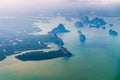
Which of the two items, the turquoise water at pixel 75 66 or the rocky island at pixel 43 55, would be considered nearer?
the turquoise water at pixel 75 66

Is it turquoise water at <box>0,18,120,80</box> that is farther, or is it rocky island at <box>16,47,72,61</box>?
rocky island at <box>16,47,72,61</box>

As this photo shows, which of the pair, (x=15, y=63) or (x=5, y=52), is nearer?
(x=15, y=63)

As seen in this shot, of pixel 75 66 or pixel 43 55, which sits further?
pixel 43 55

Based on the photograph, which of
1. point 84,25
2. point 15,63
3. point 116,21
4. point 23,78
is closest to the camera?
point 23,78

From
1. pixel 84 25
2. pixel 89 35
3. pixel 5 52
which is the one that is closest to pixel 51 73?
pixel 5 52

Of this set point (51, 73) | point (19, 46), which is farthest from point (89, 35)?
point (51, 73)

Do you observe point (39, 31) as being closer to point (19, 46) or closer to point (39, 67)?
point (19, 46)

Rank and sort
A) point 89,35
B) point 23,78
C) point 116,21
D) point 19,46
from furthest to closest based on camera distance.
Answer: point 116,21
point 89,35
point 19,46
point 23,78

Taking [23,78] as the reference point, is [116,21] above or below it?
below

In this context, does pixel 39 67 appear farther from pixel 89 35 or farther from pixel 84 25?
pixel 84 25
